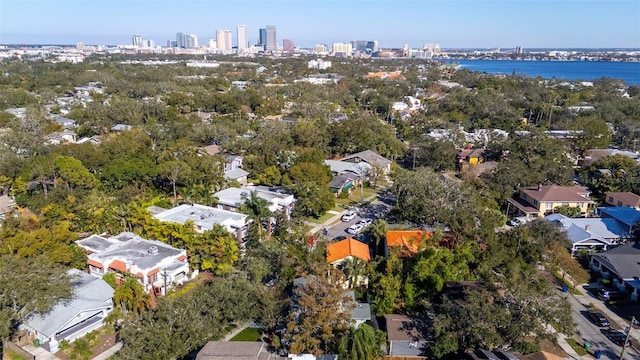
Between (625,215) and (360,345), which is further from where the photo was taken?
(625,215)

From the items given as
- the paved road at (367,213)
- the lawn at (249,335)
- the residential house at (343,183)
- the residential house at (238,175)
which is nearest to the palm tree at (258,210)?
the paved road at (367,213)

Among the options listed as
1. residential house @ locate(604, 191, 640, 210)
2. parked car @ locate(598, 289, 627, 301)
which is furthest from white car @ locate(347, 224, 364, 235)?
residential house @ locate(604, 191, 640, 210)

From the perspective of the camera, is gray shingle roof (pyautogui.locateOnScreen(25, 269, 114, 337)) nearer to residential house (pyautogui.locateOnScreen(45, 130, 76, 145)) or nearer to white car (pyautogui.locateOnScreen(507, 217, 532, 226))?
white car (pyautogui.locateOnScreen(507, 217, 532, 226))

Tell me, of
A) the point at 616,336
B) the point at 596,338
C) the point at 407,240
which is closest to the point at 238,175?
the point at 407,240

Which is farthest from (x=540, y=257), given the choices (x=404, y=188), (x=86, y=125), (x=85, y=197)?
(x=86, y=125)

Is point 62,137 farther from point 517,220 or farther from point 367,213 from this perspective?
point 517,220
